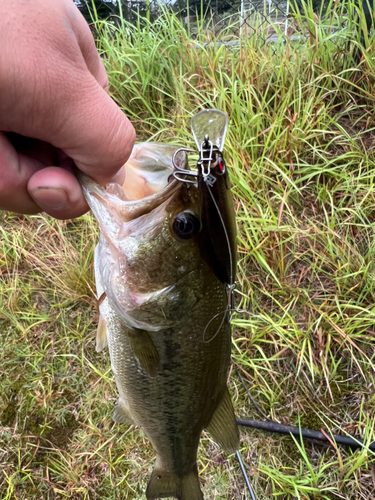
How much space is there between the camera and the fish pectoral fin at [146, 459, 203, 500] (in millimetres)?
1464

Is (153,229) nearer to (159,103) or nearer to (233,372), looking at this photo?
(233,372)

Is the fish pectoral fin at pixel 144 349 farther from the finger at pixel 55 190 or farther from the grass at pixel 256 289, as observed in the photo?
the grass at pixel 256 289

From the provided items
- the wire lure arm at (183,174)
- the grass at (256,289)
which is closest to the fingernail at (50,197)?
the wire lure arm at (183,174)

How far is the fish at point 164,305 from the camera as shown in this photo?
1.03 metres

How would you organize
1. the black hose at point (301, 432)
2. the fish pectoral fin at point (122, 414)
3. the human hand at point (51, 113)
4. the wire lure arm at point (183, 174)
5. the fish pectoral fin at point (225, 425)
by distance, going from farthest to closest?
the black hose at point (301, 432) < the fish pectoral fin at point (122, 414) < the fish pectoral fin at point (225, 425) < the wire lure arm at point (183, 174) < the human hand at point (51, 113)

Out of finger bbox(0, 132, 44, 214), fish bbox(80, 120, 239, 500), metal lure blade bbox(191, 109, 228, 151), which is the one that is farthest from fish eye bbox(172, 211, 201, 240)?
finger bbox(0, 132, 44, 214)

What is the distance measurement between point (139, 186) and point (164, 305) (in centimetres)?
42

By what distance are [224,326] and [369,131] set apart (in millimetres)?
2196

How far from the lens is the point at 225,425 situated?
53.9 inches

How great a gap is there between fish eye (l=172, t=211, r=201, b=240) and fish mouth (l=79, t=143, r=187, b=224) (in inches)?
2.8

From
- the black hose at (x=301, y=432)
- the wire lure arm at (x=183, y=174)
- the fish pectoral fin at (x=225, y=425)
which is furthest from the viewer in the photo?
the black hose at (x=301, y=432)

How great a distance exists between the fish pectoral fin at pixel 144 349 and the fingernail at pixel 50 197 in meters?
0.51

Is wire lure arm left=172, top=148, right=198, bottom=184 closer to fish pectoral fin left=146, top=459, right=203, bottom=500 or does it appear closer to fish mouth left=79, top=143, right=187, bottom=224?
fish mouth left=79, top=143, right=187, bottom=224

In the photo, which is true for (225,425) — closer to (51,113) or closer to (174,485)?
(174,485)
